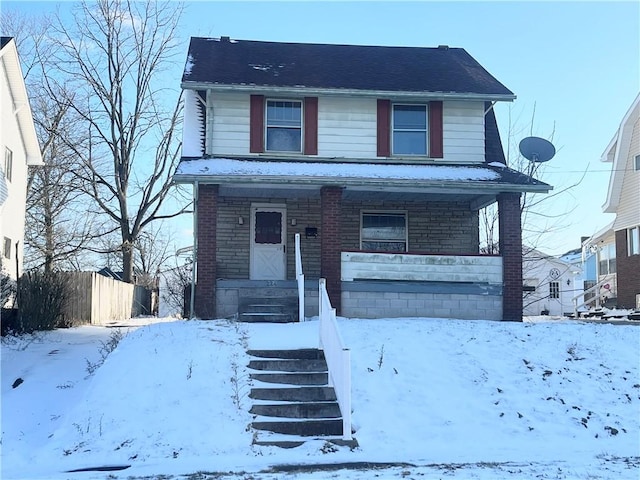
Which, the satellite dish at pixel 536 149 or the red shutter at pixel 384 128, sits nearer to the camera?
the red shutter at pixel 384 128

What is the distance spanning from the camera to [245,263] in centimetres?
1622

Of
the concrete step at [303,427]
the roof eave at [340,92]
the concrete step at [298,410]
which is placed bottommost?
the concrete step at [303,427]

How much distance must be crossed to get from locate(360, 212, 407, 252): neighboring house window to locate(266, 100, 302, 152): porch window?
104 inches

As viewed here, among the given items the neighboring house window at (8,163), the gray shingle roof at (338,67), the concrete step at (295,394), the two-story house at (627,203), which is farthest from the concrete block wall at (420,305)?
the neighboring house window at (8,163)

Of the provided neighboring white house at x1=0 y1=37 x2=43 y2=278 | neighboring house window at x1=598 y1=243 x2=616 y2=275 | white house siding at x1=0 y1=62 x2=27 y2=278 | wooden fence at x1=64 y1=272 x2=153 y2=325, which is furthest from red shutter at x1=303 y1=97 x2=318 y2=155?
neighboring house window at x1=598 y1=243 x2=616 y2=275

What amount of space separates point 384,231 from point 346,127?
288 cm

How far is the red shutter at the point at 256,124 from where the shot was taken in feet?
51.9

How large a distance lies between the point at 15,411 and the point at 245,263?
7.91m

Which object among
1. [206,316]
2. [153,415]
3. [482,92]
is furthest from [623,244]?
[153,415]

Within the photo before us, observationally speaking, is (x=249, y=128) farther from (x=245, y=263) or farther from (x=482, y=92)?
(x=482, y=92)

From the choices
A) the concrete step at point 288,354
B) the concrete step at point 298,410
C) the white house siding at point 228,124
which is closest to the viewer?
the concrete step at point 298,410

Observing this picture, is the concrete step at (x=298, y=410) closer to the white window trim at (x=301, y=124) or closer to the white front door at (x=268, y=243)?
the white front door at (x=268, y=243)

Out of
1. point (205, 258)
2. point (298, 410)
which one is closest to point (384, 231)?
point (205, 258)

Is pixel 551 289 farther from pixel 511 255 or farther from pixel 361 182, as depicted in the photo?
pixel 361 182
